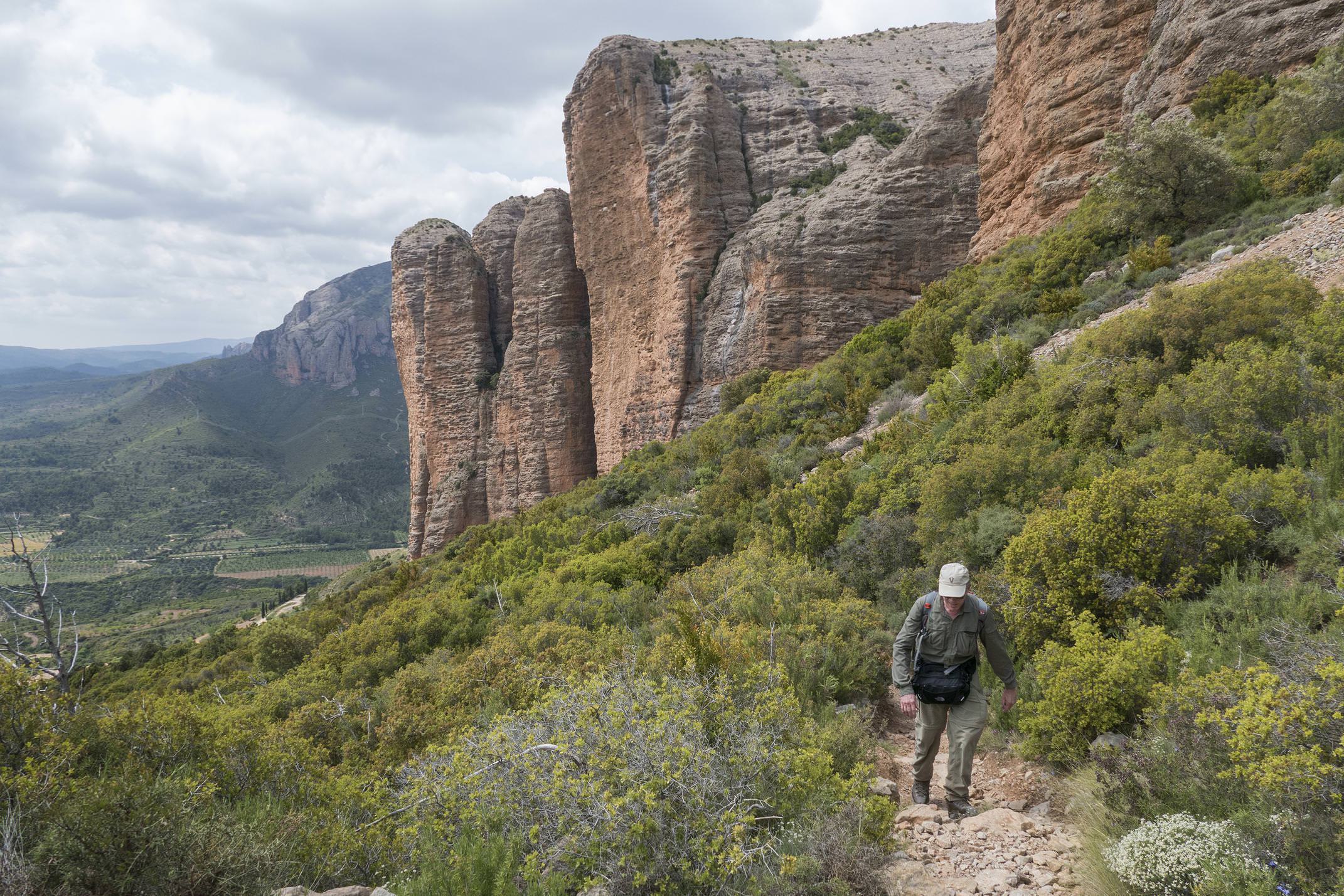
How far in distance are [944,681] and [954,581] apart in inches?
27.6

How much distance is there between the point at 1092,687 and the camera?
383 cm

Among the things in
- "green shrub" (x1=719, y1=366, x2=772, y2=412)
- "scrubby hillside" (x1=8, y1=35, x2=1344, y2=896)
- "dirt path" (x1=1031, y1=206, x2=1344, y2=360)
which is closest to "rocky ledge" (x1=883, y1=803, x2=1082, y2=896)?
"scrubby hillside" (x1=8, y1=35, x2=1344, y2=896)

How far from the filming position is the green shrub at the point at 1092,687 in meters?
3.76

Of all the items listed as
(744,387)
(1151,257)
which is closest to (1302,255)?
(1151,257)

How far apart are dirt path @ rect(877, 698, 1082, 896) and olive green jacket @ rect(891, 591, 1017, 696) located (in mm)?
686

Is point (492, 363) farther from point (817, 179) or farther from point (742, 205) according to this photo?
point (817, 179)

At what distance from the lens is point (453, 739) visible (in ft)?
17.2

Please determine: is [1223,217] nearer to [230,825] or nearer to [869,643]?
[869,643]

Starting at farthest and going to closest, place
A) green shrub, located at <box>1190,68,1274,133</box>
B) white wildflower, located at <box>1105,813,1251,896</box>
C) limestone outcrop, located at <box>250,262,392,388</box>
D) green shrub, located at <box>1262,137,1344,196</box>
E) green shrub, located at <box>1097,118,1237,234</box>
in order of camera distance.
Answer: limestone outcrop, located at <box>250,262,392,388</box>, green shrub, located at <box>1190,68,1274,133</box>, green shrub, located at <box>1097,118,1237,234</box>, green shrub, located at <box>1262,137,1344,196</box>, white wildflower, located at <box>1105,813,1251,896</box>

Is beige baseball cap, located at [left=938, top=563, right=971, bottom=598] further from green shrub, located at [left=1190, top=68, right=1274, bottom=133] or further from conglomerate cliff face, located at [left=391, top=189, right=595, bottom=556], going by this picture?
conglomerate cliff face, located at [left=391, top=189, right=595, bottom=556]

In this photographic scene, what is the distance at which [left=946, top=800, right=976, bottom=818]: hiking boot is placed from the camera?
154 inches

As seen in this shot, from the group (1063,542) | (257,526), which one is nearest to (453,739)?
(1063,542)

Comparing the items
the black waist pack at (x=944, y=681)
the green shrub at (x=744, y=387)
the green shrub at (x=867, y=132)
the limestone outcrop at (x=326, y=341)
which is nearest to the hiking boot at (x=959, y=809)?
the black waist pack at (x=944, y=681)

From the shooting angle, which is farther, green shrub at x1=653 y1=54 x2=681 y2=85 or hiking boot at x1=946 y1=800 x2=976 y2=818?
green shrub at x1=653 y1=54 x2=681 y2=85
